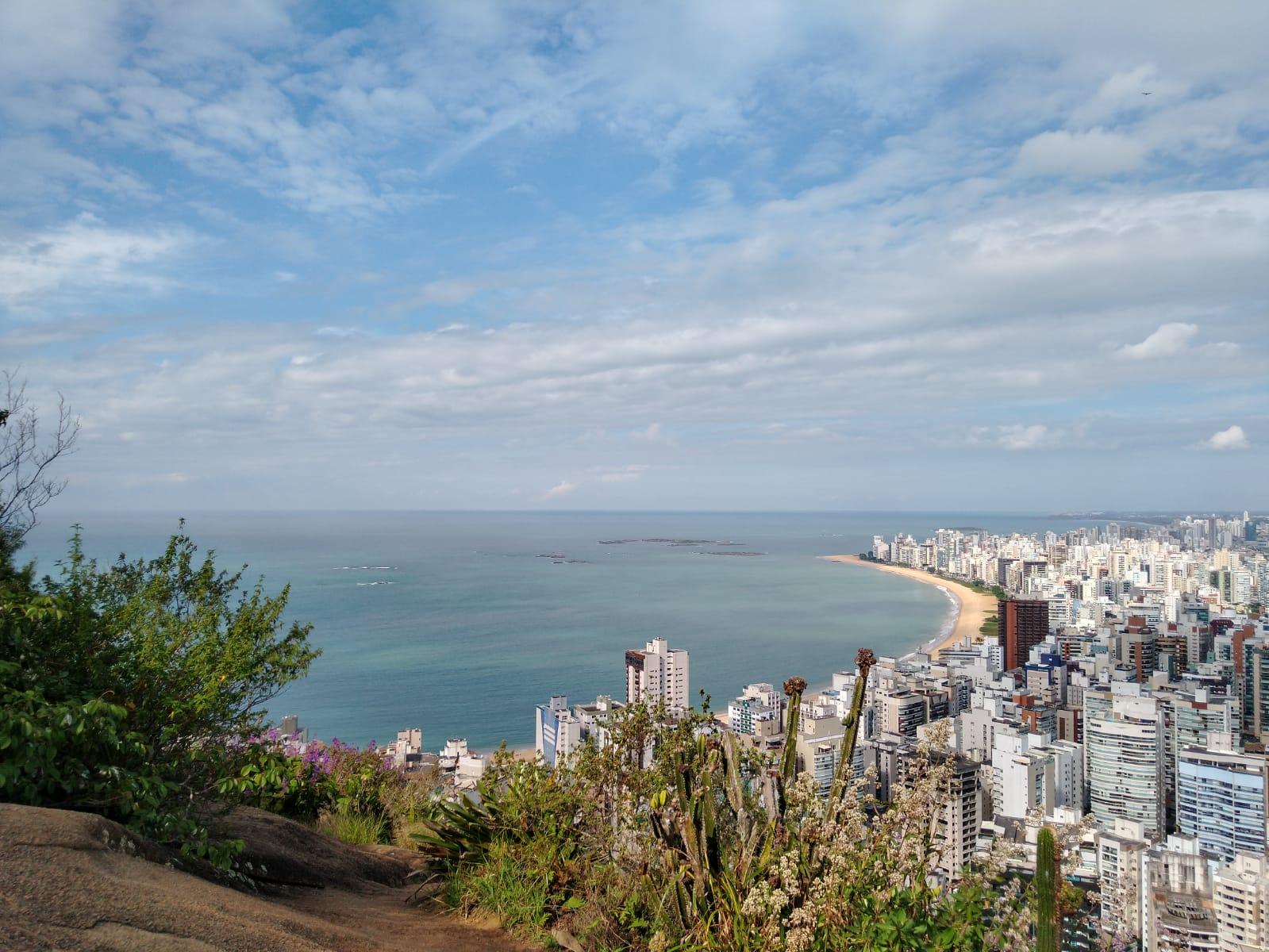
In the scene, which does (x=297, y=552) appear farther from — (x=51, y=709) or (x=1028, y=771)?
(x=51, y=709)

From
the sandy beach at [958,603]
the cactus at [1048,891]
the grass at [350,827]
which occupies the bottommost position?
the sandy beach at [958,603]

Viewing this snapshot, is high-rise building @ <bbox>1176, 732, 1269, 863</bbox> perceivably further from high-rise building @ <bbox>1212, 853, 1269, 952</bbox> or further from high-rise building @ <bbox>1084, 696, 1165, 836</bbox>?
high-rise building @ <bbox>1212, 853, 1269, 952</bbox>

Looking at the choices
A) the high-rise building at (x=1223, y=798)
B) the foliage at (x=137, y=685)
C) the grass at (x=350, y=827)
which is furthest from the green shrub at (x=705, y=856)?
the high-rise building at (x=1223, y=798)

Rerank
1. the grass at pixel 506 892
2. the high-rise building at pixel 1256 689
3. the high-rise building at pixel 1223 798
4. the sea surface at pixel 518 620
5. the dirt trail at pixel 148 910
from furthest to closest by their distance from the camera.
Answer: the sea surface at pixel 518 620, the high-rise building at pixel 1256 689, the high-rise building at pixel 1223 798, the grass at pixel 506 892, the dirt trail at pixel 148 910

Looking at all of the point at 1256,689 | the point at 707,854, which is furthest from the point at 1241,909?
the point at 1256,689

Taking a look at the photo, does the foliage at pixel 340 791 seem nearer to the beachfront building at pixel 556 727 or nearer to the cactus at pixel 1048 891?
the cactus at pixel 1048 891

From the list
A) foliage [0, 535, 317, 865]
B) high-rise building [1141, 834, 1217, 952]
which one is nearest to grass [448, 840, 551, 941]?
foliage [0, 535, 317, 865]

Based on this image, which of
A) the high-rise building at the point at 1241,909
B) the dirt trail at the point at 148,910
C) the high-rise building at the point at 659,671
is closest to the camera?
the dirt trail at the point at 148,910
